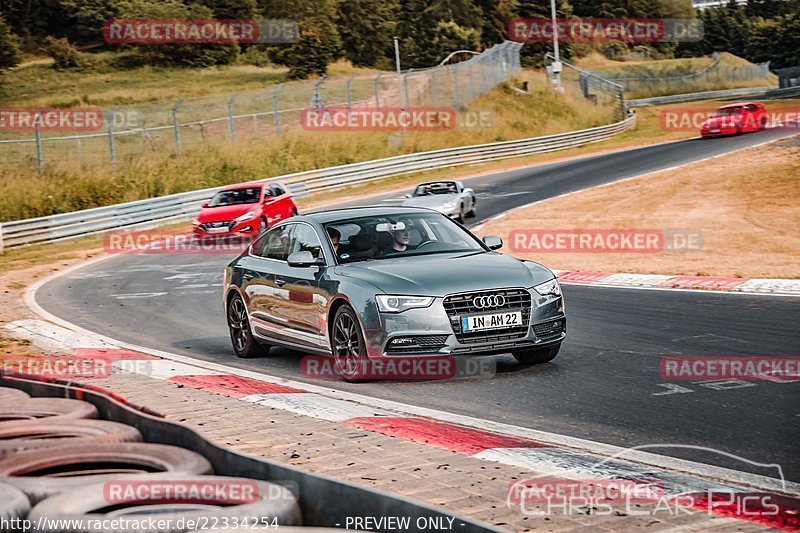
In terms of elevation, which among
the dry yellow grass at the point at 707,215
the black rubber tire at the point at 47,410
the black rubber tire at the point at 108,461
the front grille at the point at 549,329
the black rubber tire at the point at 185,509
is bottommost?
the dry yellow grass at the point at 707,215

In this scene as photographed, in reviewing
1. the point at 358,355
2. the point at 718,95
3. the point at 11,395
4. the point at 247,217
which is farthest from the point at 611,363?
the point at 718,95

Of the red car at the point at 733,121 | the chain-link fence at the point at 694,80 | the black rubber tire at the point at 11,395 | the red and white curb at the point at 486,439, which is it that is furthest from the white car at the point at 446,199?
the chain-link fence at the point at 694,80

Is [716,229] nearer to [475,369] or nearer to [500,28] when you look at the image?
[475,369]

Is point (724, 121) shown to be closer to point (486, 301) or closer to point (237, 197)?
point (237, 197)

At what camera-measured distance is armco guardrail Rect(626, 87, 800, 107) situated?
79062 mm

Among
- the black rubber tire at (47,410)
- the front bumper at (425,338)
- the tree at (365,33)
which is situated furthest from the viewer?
the tree at (365,33)

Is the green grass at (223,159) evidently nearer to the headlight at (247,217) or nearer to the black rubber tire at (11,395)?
the headlight at (247,217)

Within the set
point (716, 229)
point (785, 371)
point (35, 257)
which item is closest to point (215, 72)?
point (35, 257)

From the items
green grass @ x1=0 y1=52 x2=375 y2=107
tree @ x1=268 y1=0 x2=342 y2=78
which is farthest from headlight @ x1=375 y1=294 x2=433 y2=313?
tree @ x1=268 y1=0 x2=342 y2=78

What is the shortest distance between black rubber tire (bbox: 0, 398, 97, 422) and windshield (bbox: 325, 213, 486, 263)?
4316 millimetres

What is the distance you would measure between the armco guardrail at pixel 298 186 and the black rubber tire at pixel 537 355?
917 inches

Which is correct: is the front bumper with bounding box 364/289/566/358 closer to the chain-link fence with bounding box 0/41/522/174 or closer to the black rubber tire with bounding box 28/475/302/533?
the black rubber tire with bounding box 28/475/302/533

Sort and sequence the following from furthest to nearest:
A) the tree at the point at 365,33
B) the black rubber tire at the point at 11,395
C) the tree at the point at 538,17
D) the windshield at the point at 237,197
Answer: the tree at the point at 365,33, the tree at the point at 538,17, the windshield at the point at 237,197, the black rubber tire at the point at 11,395

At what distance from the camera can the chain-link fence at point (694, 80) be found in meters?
85.3
